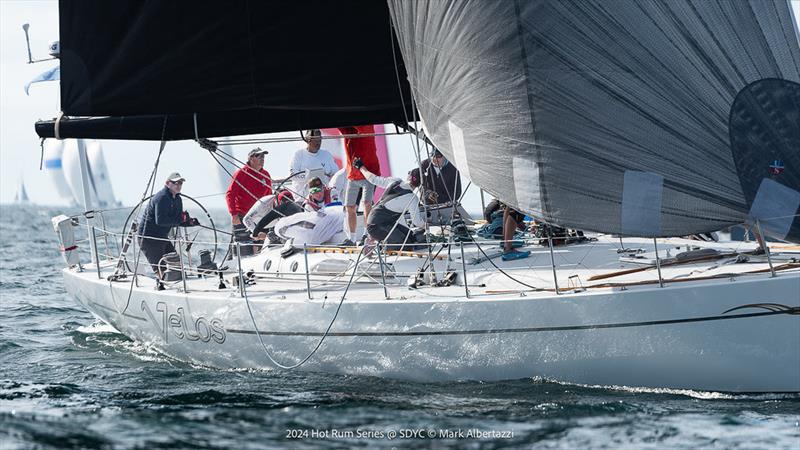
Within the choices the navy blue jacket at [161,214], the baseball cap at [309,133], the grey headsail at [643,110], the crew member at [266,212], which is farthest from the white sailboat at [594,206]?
the crew member at [266,212]

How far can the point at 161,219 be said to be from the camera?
9781 millimetres

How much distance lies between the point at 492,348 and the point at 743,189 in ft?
6.54

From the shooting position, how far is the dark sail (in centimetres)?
891

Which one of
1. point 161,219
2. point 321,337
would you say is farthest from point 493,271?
point 161,219

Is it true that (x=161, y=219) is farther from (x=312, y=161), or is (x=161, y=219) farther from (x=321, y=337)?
(x=321, y=337)

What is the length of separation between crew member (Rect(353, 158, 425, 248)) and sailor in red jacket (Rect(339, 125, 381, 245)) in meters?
0.12

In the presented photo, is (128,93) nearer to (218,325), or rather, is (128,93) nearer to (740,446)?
(218,325)

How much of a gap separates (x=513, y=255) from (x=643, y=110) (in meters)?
2.18

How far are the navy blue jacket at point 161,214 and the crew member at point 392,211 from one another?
1750 millimetres

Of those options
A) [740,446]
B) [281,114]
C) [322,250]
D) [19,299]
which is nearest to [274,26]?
[281,114]

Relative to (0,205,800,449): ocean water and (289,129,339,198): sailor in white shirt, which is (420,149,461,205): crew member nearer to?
(289,129,339,198): sailor in white shirt

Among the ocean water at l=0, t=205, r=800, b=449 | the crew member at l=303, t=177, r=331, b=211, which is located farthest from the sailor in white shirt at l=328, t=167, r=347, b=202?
the ocean water at l=0, t=205, r=800, b=449

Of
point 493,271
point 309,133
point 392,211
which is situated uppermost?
point 309,133

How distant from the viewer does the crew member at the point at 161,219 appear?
9788 millimetres
